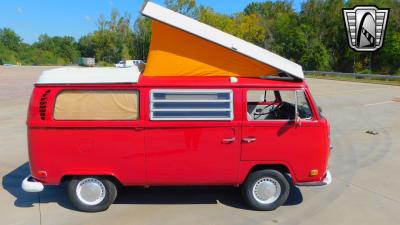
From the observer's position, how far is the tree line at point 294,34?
4734 cm

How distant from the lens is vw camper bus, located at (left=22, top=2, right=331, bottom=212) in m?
5.45

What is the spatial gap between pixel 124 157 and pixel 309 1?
179 ft

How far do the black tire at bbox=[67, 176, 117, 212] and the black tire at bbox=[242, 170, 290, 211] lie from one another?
196cm

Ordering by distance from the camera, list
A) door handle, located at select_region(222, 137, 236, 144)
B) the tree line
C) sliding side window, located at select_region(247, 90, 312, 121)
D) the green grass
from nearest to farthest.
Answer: door handle, located at select_region(222, 137, 236, 144) < sliding side window, located at select_region(247, 90, 312, 121) < the green grass < the tree line

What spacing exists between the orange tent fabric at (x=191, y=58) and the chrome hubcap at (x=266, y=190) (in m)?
1.58

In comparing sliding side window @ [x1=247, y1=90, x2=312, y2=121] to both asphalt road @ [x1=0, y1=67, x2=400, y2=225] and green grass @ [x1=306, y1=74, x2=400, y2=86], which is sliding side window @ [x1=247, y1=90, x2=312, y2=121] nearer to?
asphalt road @ [x1=0, y1=67, x2=400, y2=225]

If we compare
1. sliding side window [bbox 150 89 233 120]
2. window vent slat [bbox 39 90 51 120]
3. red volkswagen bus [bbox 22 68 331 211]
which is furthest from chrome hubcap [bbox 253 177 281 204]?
window vent slat [bbox 39 90 51 120]

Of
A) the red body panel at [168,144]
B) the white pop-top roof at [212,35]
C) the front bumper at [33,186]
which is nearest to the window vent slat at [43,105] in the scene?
the red body panel at [168,144]

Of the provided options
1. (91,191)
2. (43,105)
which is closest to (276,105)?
(91,191)

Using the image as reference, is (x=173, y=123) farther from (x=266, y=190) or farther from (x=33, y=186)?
(x=33, y=186)

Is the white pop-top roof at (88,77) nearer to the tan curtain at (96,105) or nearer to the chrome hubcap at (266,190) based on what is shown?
the tan curtain at (96,105)

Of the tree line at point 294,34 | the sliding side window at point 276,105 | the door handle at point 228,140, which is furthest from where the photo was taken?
the tree line at point 294,34

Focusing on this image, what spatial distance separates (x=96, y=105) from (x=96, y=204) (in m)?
1.50

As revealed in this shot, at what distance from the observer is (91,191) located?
579cm
